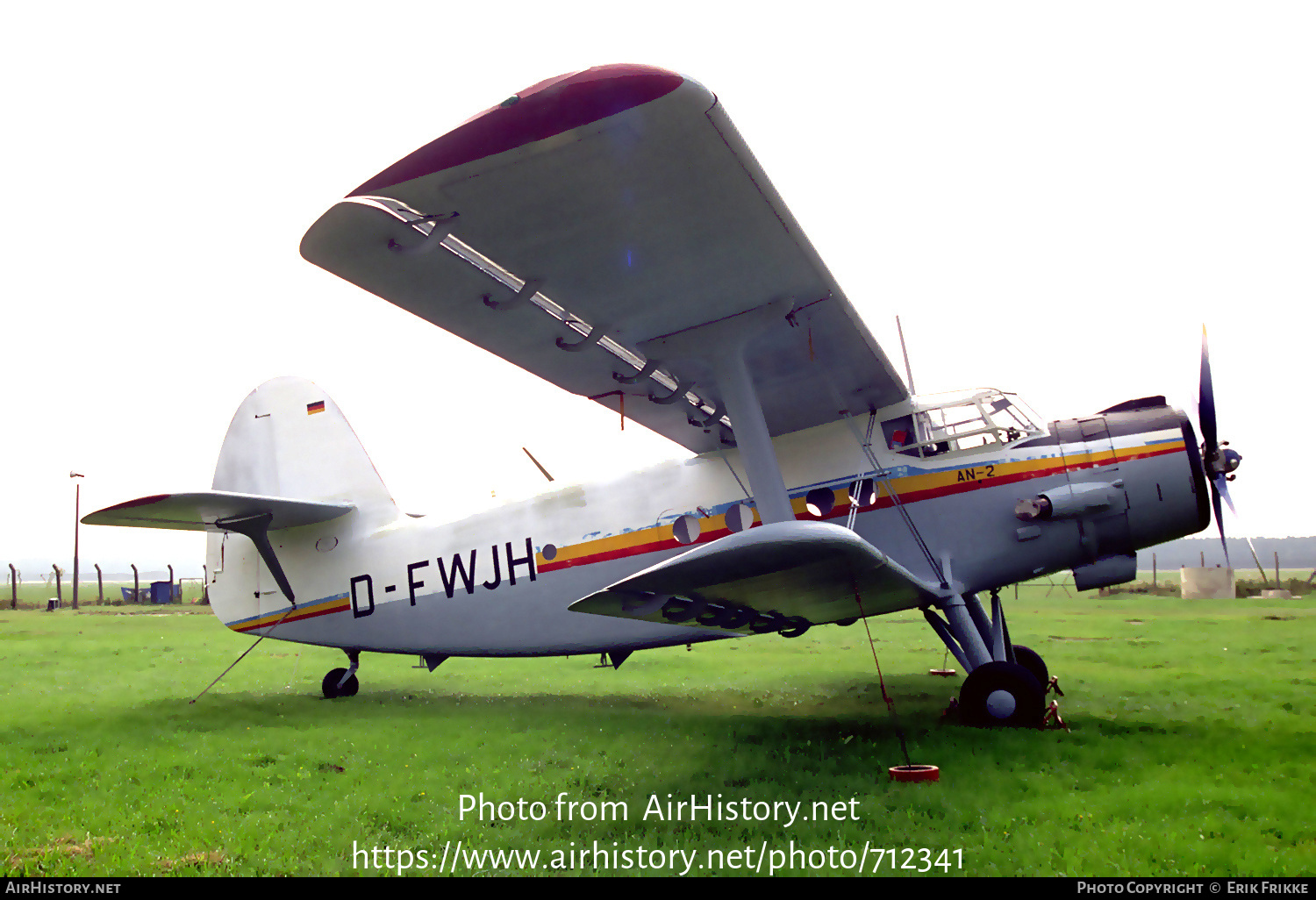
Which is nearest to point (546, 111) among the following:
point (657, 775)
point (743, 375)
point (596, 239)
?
point (596, 239)

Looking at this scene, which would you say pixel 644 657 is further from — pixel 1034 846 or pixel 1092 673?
pixel 1034 846

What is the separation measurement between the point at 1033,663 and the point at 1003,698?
2545mm

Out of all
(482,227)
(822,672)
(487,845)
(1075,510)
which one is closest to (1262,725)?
(1075,510)

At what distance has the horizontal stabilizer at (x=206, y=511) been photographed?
6.97 m

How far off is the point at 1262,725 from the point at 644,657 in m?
8.86

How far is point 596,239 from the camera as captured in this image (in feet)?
12.9

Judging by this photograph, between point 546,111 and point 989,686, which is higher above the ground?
point 546,111

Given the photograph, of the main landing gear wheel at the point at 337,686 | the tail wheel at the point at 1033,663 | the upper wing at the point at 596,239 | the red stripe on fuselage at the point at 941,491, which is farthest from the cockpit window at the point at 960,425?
the main landing gear wheel at the point at 337,686

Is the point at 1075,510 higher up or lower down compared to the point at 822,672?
higher up

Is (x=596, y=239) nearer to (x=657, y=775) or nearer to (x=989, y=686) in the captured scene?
(x=657, y=775)

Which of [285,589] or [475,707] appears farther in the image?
[285,589]

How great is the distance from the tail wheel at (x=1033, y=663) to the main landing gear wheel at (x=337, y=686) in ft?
26.2

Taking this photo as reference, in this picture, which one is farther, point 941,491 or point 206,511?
point 206,511

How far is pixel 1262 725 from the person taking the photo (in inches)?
231
